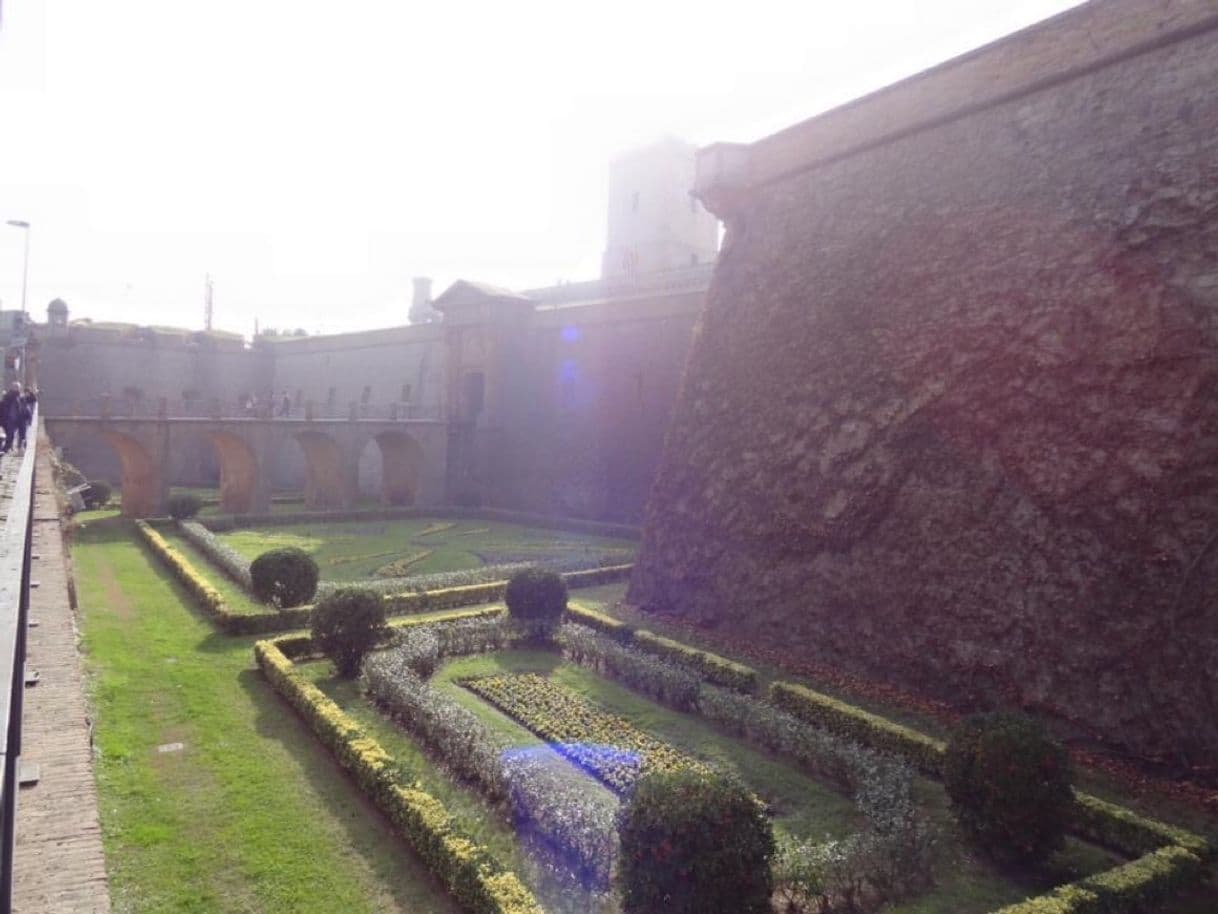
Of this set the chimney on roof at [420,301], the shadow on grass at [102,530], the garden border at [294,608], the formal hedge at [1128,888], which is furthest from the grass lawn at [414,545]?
the chimney on roof at [420,301]

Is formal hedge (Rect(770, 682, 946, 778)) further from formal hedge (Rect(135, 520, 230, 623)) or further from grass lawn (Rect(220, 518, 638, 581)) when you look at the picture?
grass lawn (Rect(220, 518, 638, 581))

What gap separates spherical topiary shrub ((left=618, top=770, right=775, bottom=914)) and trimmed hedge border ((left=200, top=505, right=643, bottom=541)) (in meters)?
16.4

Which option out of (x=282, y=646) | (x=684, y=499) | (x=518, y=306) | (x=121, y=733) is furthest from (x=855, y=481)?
(x=518, y=306)

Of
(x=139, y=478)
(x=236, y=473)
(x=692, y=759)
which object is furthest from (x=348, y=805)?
(x=236, y=473)

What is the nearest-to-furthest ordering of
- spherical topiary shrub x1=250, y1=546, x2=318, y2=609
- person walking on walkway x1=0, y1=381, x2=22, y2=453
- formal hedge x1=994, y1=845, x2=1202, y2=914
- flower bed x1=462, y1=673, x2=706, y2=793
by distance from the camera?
1. formal hedge x1=994, y1=845, x2=1202, y2=914
2. flower bed x1=462, y1=673, x2=706, y2=793
3. person walking on walkway x1=0, y1=381, x2=22, y2=453
4. spherical topiary shrub x1=250, y1=546, x2=318, y2=609

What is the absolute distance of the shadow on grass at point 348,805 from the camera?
20.6 feet

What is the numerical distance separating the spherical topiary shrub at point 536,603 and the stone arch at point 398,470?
57.6 ft

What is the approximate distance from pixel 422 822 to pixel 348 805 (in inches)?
49.6

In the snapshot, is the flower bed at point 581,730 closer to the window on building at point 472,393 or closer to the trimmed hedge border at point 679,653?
the trimmed hedge border at point 679,653

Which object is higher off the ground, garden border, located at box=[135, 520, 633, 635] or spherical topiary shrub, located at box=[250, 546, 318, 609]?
spherical topiary shrub, located at box=[250, 546, 318, 609]

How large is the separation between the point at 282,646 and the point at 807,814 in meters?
7.61

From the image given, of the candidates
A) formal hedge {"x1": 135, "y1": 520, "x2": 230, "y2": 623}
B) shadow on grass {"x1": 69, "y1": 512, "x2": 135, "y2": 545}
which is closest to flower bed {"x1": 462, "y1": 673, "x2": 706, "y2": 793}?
formal hedge {"x1": 135, "y1": 520, "x2": 230, "y2": 623}

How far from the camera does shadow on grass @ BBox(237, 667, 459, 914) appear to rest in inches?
247

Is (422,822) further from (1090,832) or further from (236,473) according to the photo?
(236,473)
